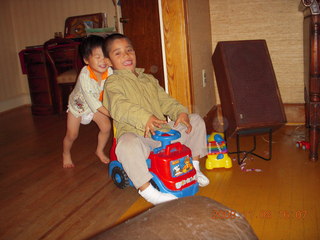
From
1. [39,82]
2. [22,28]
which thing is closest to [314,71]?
[39,82]

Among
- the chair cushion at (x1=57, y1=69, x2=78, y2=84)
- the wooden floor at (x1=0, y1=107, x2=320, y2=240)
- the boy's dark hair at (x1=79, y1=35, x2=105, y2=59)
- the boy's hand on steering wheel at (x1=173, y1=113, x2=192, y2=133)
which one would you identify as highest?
the boy's dark hair at (x1=79, y1=35, x2=105, y2=59)

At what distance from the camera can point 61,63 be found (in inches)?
136

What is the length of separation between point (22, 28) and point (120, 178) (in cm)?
339

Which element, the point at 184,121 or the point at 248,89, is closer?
the point at 184,121

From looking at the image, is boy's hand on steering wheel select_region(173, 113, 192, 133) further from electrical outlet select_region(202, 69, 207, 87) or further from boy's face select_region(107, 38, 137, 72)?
electrical outlet select_region(202, 69, 207, 87)

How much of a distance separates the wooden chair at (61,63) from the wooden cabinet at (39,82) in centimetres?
6

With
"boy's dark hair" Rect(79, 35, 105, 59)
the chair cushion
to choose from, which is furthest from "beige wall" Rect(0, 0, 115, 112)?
"boy's dark hair" Rect(79, 35, 105, 59)

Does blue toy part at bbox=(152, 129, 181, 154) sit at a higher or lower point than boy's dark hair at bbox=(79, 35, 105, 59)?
lower

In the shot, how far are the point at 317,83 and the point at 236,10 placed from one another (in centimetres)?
96

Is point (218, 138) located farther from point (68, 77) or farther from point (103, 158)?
point (68, 77)

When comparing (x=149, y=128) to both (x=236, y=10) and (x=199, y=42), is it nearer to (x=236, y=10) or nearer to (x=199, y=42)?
(x=199, y=42)

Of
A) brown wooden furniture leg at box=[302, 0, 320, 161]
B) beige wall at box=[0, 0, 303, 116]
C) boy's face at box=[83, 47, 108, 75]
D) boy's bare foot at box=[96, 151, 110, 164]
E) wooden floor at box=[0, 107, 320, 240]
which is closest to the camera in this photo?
wooden floor at box=[0, 107, 320, 240]

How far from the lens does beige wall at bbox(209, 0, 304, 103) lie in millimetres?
2145

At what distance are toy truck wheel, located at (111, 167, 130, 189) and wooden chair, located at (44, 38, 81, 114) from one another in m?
1.96
